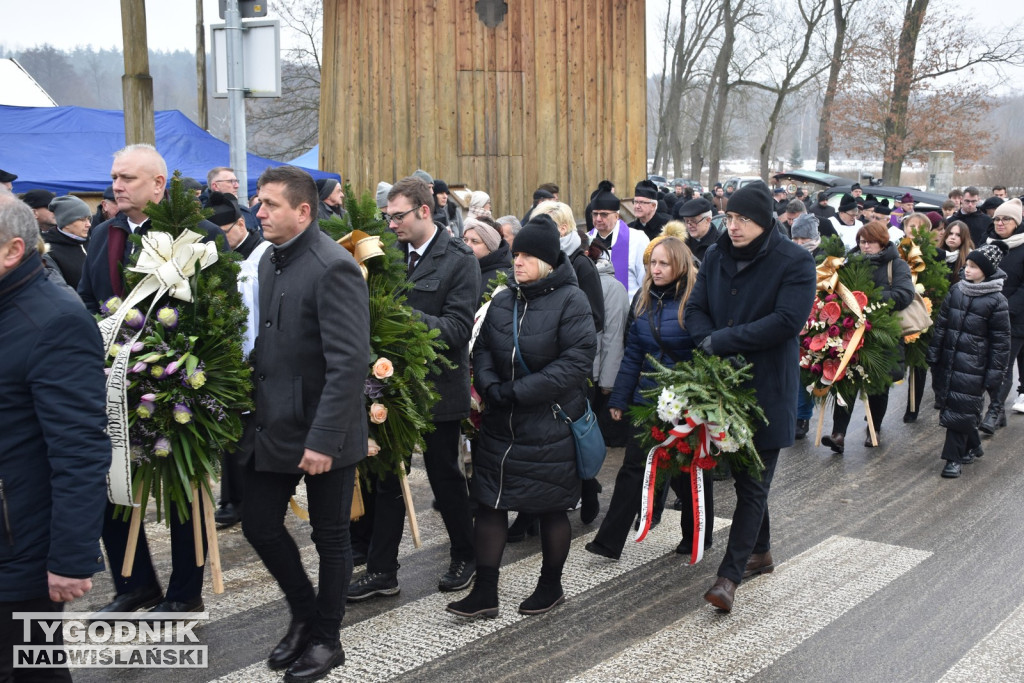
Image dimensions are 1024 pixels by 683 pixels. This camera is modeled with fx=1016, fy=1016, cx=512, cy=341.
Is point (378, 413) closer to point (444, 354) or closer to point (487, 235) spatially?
point (444, 354)

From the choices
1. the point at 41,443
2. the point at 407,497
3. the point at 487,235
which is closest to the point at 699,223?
A: the point at 487,235

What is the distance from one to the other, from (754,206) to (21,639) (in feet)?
13.3

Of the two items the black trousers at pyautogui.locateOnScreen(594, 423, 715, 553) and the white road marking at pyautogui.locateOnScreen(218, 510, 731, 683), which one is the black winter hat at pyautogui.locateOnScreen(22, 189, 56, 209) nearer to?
the white road marking at pyautogui.locateOnScreen(218, 510, 731, 683)

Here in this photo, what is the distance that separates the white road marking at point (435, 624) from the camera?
4699 mm

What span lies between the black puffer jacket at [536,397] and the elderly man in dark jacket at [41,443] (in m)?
2.34

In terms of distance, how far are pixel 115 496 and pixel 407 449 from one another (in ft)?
4.78

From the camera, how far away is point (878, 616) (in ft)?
17.8

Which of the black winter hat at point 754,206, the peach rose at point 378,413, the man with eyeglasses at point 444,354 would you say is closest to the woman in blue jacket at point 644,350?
the black winter hat at point 754,206

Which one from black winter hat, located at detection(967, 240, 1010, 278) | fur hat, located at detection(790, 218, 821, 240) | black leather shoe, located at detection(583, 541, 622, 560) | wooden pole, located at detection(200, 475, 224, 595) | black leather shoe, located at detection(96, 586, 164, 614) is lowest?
black leather shoe, located at detection(583, 541, 622, 560)

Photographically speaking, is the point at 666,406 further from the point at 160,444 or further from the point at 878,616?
the point at 160,444

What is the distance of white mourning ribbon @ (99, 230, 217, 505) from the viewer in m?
4.64

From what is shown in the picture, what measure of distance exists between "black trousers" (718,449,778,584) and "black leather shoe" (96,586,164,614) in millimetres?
3021

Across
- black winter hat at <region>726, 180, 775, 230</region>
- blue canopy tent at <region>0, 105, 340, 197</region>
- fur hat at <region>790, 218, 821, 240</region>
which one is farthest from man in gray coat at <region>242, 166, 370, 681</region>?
blue canopy tent at <region>0, 105, 340, 197</region>

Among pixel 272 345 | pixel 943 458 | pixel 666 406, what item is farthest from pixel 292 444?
pixel 943 458
